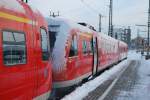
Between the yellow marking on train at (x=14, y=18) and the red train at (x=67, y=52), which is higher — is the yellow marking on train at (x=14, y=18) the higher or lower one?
the higher one

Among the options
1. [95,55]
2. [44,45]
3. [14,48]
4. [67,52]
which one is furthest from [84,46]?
[14,48]

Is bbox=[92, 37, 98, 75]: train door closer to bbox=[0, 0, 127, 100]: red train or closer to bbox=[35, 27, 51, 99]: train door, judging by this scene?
bbox=[0, 0, 127, 100]: red train

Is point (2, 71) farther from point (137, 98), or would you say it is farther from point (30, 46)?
point (137, 98)

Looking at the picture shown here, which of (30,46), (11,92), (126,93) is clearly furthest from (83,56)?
(11,92)

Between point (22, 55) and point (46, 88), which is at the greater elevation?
point (22, 55)

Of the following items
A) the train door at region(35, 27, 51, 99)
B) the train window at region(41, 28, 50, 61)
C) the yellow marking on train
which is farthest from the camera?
the train window at region(41, 28, 50, 61)

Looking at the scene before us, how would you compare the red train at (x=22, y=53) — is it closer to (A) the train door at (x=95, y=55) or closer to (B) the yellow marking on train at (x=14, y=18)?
(B) the yellow marking on train at (x=14, y=18)

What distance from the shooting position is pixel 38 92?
33.8ft

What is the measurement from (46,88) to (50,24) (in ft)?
13.0

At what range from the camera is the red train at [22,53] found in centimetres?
810

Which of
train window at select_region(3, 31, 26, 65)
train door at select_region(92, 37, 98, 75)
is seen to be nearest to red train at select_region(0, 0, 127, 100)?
train window at select_region(3, 31, 26, 65)

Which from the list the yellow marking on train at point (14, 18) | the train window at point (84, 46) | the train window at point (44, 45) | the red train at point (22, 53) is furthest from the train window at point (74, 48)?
the yellow marking on train at point (14, 18)

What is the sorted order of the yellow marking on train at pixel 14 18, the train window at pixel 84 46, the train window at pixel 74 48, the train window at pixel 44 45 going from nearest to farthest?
1. the yellow marking on train at pixel 14 18
2. the train window at pixel 44 45
3. the train window at pixel 74 48
4. the train window at pixel 84 46

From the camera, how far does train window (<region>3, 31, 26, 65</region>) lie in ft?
26.8
